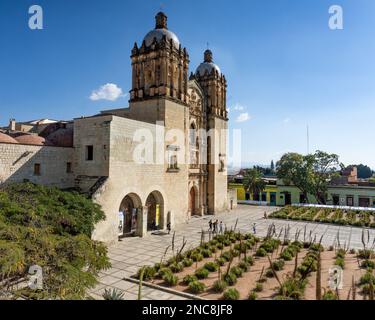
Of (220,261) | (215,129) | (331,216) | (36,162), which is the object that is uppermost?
(215,129)

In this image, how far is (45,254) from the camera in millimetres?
7391

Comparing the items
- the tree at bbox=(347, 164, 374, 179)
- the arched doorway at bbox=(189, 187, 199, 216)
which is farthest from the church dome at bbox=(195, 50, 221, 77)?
the tree at bbox=(347, 164, 374, 179)

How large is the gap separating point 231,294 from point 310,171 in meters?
32.3

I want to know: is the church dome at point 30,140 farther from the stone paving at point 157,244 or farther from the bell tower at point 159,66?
the bell tower at point 159,66

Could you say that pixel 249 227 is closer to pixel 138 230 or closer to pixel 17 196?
pixel 138 230

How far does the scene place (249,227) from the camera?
2562cm

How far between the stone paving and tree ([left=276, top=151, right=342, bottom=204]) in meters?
10.5

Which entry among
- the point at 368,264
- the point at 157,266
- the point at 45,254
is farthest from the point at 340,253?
the point at 45,254

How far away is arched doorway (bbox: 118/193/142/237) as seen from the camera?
20938 mm

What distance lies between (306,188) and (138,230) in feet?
89.7

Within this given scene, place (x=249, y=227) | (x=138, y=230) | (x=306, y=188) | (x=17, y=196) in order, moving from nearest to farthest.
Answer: (x=17, y=196)
(x=138, y=230)
(x=249, y=227)
(x=306, y=188)

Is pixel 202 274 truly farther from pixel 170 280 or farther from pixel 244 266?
pixel 244 266

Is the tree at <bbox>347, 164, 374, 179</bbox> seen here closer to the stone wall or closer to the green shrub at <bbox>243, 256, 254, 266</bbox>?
the green shrub at <bbox>243, 256, 254, 266</bbox>
